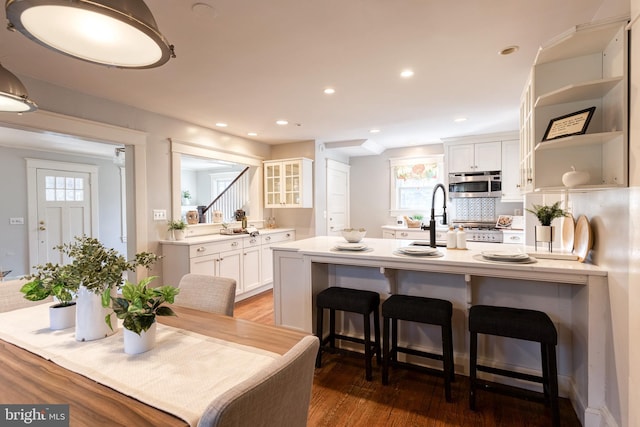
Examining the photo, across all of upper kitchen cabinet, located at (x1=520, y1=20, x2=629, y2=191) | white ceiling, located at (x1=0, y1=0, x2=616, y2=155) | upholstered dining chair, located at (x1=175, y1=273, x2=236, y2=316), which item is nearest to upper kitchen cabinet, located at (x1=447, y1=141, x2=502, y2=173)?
white ceiling, located at (x1=0, y1=0, x2=616, y2=155)

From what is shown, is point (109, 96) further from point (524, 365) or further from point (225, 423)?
point (524, 365)

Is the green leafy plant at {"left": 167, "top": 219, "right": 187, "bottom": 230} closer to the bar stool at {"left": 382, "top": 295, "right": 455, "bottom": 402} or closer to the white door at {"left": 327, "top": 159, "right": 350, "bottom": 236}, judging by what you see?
the white door at {"left": 327, "top": 159, "right": 350, "bottom": 236}

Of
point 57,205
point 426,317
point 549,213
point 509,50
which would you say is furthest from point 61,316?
point 57,205

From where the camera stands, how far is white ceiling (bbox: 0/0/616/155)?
1.78m

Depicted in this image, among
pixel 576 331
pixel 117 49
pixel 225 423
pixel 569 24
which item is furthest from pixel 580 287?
pixel 117 49

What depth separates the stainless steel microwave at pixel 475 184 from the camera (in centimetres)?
472

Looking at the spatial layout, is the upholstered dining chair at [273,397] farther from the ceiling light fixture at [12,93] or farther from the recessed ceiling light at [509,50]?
the recessed ceiling light at [509,50]

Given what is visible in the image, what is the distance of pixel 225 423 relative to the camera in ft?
2.09

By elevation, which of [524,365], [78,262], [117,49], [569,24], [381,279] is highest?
[569,24]

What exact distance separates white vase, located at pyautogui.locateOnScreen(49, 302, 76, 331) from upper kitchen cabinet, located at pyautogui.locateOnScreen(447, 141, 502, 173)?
199 inches

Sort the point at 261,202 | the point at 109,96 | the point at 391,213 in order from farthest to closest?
1. the point at 391,213
2. the point at 261,202
3. the point at 109,96

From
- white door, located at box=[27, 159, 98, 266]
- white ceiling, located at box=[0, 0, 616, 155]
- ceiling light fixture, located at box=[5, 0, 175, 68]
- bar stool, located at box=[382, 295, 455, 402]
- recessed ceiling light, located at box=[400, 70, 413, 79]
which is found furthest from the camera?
white door, located at box=[27, 159, 98, 266]

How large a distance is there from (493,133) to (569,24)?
9.83 ft

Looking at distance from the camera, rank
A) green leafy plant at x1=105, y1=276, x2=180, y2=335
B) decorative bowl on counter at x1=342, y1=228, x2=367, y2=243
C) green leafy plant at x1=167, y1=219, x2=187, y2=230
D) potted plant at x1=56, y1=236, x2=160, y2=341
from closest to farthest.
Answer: green leafy plant at x1=105, y1=276, x2=180, y2=335, potted plant at x1=56, y1=236, x2=160, y2=341, decorative bowl on counter at x1=342, y1=228, x2=367, y2=243, green leafy plant at x1=167, y1=219, x2=187, y2=230
